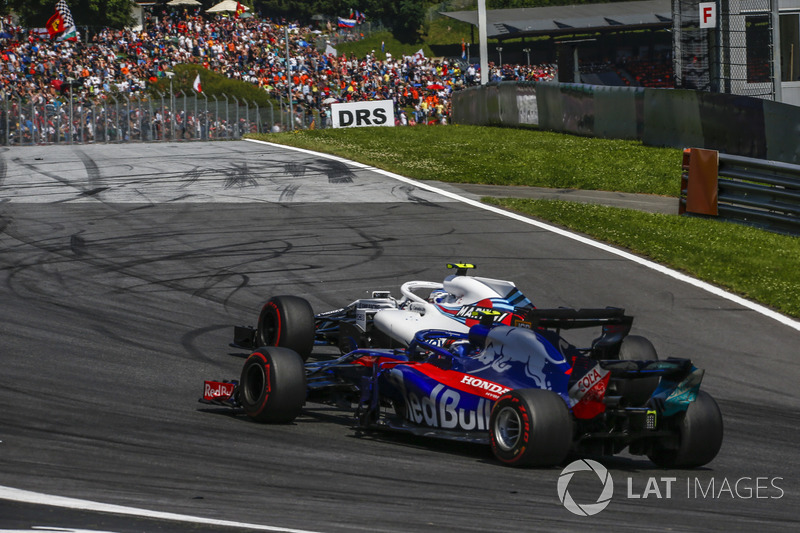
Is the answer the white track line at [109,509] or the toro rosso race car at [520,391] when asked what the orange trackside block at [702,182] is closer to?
the toro rosso race car at [520,391]

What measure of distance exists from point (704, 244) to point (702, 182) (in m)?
2.40

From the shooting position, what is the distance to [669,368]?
19.4ft

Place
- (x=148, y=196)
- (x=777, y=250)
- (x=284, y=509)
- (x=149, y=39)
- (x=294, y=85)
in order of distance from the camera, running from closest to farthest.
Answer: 1. (x=284, y=509)
2. (x=777, y=250)
3. (x=148, y=196)
4. (x=294, y=85)
5. (x=149, y=39)

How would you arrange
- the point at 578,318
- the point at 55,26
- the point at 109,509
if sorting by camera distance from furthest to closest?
the point at 55,26, the point at 578,318, the point at 109,509

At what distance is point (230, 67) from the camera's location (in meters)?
52.9

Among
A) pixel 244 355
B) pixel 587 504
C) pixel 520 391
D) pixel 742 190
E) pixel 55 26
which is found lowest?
pixel 587 504

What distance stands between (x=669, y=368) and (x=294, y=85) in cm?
4652

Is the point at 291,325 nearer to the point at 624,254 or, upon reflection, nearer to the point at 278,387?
the point at 278,387

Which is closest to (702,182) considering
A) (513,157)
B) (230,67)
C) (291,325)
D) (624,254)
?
(624,254)

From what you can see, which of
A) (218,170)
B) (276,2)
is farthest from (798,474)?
(276,2)

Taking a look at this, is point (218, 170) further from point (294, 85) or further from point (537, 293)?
point (294, 85)

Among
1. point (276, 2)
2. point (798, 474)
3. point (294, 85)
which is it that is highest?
point (276, 2)

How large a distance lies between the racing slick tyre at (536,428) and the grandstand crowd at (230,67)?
36697 millimetres

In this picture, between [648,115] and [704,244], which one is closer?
[704,244]
